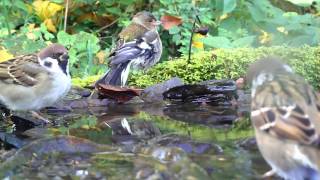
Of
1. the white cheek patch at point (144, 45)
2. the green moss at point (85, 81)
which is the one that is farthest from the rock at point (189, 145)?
the white cheek patch at point (144, 45)

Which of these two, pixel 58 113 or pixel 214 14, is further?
pixel 214 14

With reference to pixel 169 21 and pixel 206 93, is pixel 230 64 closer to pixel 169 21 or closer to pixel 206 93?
pixel 206 93

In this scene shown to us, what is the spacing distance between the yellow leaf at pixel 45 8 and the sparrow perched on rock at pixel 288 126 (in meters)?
5.35

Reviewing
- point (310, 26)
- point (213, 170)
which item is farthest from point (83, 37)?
point (213, 170)

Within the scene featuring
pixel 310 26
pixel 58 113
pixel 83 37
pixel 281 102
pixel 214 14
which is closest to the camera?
pixel 281 102

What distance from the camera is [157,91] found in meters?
6.54

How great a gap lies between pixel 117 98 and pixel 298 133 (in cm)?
271

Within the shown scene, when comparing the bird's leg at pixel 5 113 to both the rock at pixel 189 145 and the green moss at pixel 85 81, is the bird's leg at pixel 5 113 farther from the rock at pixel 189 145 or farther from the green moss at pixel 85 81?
the rock at pixel 189 145

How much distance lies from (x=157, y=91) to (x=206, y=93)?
1.42ft

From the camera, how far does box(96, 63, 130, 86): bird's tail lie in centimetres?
687

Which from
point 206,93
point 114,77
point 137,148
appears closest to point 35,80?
point 114,77

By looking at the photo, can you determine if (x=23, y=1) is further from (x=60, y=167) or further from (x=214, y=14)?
(x=60, y=167)

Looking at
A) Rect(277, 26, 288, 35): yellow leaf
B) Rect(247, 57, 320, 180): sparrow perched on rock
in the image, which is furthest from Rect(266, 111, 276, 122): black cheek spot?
Rect(277, 26, 288, 35): yellow leaf

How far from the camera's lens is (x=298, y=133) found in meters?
3.95
